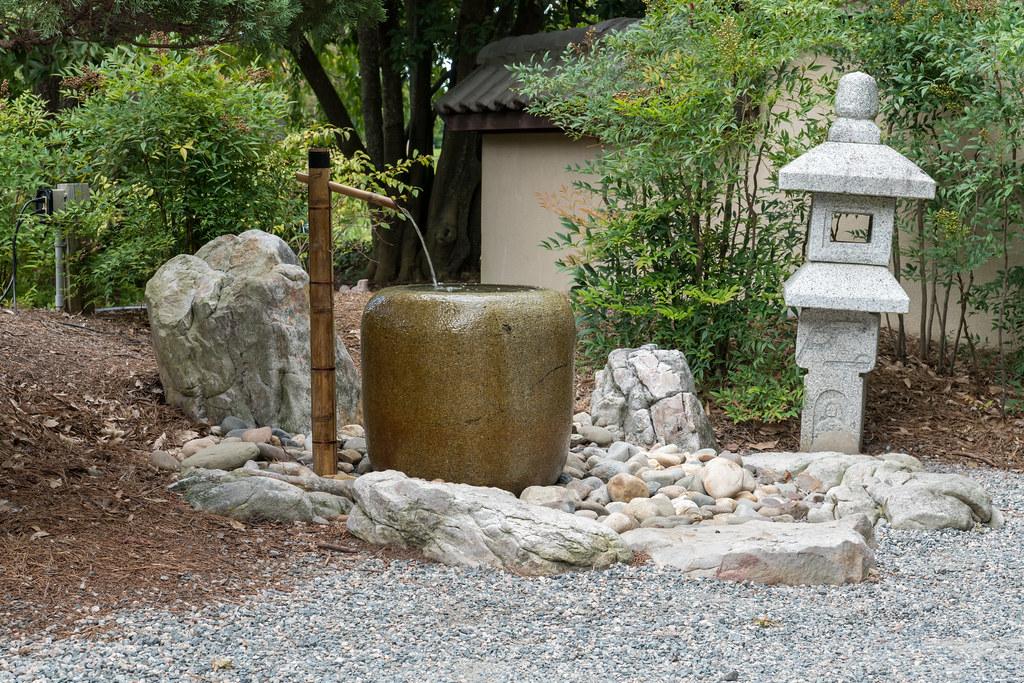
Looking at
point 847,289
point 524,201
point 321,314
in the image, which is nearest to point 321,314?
point 321,314

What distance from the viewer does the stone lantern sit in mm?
6098

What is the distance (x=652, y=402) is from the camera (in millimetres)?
6309

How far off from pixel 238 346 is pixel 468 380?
6.17 ft

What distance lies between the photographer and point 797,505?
200 inches

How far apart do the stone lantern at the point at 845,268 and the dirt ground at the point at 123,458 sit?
0.40 meters

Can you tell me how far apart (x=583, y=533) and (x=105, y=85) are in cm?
625

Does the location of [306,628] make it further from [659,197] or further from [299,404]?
[659,197]

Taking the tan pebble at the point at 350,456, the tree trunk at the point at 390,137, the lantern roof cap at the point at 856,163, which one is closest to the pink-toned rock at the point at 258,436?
the tan pebble at the point at 350,456

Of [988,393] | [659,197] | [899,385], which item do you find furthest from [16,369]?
[988,393]

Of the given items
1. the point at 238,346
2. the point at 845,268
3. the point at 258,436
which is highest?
the point at 845,268

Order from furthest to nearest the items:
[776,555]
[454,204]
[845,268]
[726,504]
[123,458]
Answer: [454,204] → [845,268] → [123,458] → [726,504] → [776,555]

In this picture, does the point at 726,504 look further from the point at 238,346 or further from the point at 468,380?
the point at 238,346

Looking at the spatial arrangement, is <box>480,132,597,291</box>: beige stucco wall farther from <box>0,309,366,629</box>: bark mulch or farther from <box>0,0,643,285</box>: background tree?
<box>0,309,366,629</box>: bark mulch

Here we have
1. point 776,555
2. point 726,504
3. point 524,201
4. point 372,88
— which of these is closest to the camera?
point 776,555
